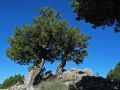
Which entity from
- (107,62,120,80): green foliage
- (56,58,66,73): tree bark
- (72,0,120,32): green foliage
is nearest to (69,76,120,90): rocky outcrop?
(72,0,120,32): green foliage

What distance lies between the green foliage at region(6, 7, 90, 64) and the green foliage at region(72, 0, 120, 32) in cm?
2660

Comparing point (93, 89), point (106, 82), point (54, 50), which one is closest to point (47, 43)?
point (54, 50)

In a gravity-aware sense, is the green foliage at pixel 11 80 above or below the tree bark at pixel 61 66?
above

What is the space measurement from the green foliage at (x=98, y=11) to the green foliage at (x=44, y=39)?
26595mm

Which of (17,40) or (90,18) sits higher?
(17,40)

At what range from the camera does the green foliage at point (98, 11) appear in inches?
864

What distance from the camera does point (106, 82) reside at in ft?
130

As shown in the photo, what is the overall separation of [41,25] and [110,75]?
94.5 ft

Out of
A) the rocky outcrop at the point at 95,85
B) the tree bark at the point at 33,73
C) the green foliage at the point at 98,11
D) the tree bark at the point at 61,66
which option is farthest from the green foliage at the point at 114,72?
the green foliage at the point at 98,11

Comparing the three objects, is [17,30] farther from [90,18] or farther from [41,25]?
[90,18]

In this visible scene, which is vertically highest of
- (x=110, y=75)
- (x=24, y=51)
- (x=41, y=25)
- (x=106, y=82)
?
(x=110, y=75)

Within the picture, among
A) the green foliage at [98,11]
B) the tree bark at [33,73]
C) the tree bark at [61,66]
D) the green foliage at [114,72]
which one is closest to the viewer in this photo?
the green foliage at [98,11]

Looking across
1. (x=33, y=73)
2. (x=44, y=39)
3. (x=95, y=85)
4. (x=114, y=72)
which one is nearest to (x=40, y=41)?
(x=44, y=39)

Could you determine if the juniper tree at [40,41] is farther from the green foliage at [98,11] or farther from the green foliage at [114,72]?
the green foliage at [98,11]
